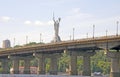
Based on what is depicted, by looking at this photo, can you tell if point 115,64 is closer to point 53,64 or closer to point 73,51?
point 73,51

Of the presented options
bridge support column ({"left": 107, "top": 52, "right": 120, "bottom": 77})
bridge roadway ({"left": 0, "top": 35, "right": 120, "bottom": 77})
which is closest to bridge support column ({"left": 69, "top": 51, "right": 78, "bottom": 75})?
bridge roadway ({"left": 0, "top": 35, "right": 120, "bottom": 77})

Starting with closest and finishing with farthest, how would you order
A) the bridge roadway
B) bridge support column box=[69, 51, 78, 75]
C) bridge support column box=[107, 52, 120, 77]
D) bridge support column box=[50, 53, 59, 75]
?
bridge support column box=[107, 52, 120, 77] → the bridge roadway → bridge support column box=[69, 51, 78, 75] → bridge support column box=[50, 53, 59, 75]

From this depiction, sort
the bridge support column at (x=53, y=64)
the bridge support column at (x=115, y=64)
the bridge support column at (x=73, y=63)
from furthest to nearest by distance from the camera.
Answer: the bridge support column at (x=53, y=64)
the bridge support column at (x=73, y=63)
the bridge support column at (x=115, y=64)

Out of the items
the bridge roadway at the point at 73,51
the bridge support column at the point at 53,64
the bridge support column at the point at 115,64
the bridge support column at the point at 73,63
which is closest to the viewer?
the bridge support column at the point at 115,64

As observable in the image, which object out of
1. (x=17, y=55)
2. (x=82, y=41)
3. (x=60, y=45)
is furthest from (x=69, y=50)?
(x=17, y=55)

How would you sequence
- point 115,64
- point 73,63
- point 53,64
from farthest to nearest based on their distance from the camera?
point 53,64
point 73,63
point 115,64

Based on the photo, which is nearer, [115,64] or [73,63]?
[115,64]

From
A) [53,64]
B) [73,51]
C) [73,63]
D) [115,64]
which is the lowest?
[53,64]

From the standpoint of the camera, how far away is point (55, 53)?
557 ft

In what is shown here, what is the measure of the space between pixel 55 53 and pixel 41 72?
11.2 metres

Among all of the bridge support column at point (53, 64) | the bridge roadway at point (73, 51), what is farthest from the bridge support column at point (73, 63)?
the bridge support column at point (53, 64)

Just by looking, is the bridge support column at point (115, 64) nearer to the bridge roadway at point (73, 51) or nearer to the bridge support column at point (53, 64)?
the bridge roadway at point (73, 51)

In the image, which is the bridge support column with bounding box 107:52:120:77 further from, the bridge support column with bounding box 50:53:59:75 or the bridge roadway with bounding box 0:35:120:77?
the bridge support column with bounding box 50:53:59:75

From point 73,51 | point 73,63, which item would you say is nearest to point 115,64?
point 73,63
